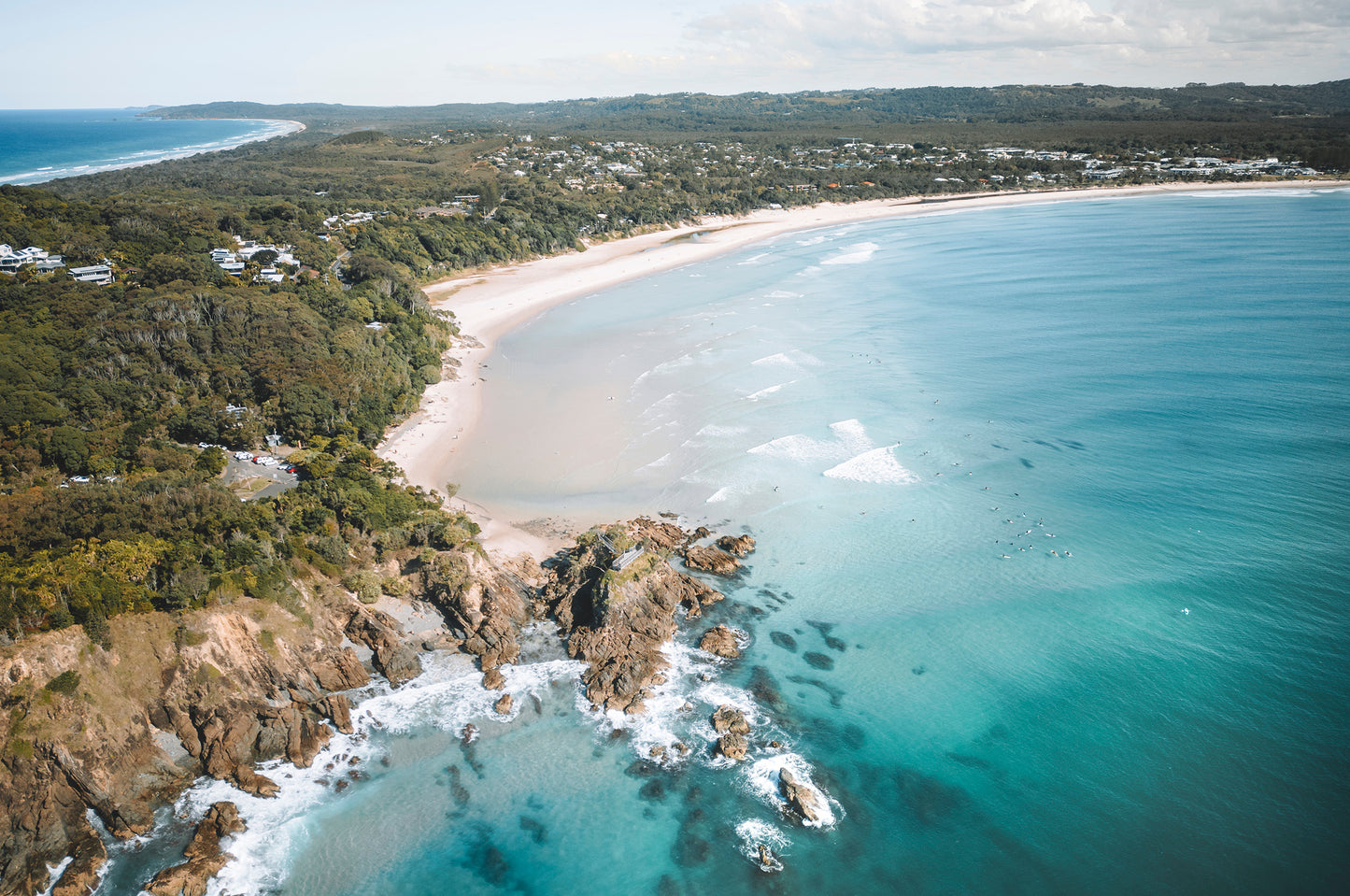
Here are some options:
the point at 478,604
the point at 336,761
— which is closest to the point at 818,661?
the point at 478,604

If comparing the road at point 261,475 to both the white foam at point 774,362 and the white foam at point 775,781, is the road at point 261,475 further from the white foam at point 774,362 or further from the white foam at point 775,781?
the white foam at point 774,362

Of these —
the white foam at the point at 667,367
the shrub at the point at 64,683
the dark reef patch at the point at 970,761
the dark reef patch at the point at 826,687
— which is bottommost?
the dark reef patch at the point at 970,761

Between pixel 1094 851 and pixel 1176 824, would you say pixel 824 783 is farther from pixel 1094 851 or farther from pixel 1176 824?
pixel 1176 824

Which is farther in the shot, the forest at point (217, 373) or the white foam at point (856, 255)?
the white foam at point (856, 255)

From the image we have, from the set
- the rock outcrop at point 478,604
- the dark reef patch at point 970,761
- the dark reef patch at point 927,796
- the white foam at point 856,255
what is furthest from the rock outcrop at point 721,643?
the white foam at point 856,255

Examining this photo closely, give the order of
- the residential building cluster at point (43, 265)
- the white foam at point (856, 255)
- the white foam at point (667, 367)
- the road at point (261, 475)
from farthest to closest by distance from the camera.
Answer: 1. the white foam at point (856, 255)
2. the white foam at point (667, 367)
3. the residential building cluster at point (43, 265)
4. the road at point (261, 475)

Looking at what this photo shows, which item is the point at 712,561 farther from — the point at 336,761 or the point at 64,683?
the point at 64,683

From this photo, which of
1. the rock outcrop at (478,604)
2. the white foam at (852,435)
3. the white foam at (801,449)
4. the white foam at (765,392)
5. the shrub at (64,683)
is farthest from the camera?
the white foam at (765,392)

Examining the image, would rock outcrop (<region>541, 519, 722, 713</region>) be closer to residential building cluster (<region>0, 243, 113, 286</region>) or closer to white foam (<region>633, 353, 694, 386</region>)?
white foam (<region>633, 353, 694, 386</region>)
